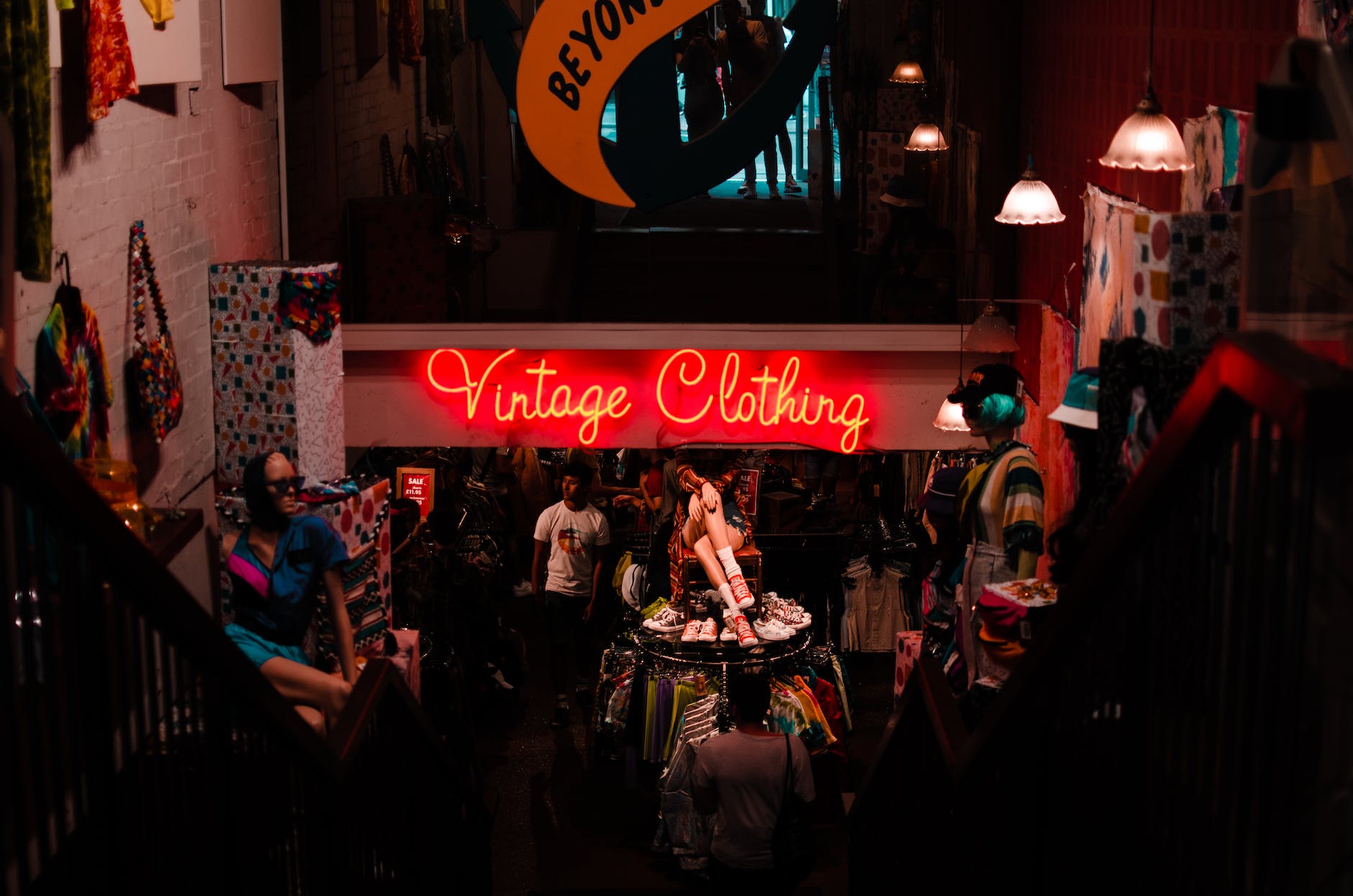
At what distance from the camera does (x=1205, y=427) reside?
201 centimetres

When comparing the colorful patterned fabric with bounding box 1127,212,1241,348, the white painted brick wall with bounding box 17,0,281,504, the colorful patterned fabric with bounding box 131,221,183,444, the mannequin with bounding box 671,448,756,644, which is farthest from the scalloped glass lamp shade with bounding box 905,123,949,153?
the colorful patterned fabric with bounding box 1127,212,1241,348

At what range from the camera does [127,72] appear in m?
6.13

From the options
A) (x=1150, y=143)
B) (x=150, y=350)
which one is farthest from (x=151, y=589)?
(x=150, y=350)

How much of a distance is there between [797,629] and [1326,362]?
6192 millimetres

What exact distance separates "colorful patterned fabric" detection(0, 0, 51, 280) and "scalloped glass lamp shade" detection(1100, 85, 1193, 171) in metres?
3.59

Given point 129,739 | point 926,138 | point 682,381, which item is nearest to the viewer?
point 129,739

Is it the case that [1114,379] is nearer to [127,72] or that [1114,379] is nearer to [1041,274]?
[127,72]

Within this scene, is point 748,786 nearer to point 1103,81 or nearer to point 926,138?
point 1103,81

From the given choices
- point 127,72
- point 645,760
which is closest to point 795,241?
point 645,760

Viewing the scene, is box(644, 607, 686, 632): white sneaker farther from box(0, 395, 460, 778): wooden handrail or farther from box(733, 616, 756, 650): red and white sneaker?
box(0, 395, 460, 778): wooden handrail

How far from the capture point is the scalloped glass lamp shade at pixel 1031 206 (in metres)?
6.95

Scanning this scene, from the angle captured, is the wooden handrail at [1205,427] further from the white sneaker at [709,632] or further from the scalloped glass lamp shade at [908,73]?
the scalloped glass lamp shade at [908,73]

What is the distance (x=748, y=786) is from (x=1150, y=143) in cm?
281

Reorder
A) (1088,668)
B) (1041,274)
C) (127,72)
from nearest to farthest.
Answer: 1. (1088,668)
2. (127,72)
3. (1041,274)
